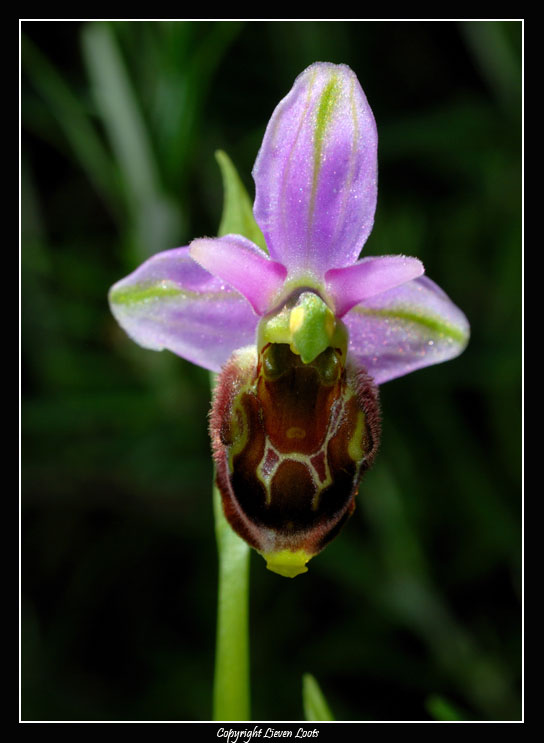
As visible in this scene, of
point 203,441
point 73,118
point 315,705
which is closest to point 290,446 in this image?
point 315,705

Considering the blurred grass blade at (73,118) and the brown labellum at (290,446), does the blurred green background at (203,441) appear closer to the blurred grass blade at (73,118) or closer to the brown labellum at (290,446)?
the blurred grass blade at (73,118)

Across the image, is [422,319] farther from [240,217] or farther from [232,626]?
[232,626]

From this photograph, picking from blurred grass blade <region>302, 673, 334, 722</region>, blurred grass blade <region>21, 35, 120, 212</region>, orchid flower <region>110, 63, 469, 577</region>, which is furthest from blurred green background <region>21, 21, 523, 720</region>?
orchid flower <region>110, 63, 469, 577</region>

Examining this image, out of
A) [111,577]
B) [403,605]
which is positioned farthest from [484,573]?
[111,577]

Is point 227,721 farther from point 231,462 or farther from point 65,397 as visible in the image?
point 65,397

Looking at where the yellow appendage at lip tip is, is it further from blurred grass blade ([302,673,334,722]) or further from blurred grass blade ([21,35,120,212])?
blurred grass blade ([21,35,120,212])

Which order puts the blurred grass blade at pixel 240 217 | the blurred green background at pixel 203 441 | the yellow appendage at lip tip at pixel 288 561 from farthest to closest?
1. the blurred green background at pixel 203 441
2. the blurred grass blade at pixel 240 217
3. the yellow appendage at lip tip at pixel 288 561

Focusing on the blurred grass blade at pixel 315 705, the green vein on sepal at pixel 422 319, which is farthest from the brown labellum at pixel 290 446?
the blurred grass blade at pixel 315 705
